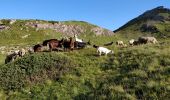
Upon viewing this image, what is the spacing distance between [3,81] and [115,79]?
8.51m

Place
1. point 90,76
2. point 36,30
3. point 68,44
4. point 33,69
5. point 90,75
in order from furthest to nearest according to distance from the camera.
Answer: point 36,30 < point 68,44 < point 33,69 < point 90,75 < point 90,76

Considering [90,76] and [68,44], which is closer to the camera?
[90,76]

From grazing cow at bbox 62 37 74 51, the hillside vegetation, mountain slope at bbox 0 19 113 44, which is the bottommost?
the hillside vegetation

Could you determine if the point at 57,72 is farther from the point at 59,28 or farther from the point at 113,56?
the point at 59,28

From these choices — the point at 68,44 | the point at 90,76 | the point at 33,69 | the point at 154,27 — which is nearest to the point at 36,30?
the point at 154,27

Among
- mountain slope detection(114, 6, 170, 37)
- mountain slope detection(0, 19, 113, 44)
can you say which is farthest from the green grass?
mountain slope detection(114, 6, 170, 37)

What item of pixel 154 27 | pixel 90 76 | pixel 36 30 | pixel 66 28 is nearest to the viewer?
pixel 90 76

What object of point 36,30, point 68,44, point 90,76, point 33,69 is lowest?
point 90,76

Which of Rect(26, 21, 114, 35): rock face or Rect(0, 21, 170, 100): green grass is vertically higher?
Rect(26, 21, 114, 35): rock face

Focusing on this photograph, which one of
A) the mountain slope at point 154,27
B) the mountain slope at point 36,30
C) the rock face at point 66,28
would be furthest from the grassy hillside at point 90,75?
the mountain slope at point 154,27

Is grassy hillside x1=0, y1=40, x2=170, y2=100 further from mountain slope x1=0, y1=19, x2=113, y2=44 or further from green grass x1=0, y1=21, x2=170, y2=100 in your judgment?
mountain slope x1=0, y1=19, x2=113, y2=44

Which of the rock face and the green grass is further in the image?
the rock face

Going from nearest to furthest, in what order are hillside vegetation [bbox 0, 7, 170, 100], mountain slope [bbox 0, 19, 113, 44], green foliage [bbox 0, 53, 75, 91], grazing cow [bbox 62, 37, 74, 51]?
hillside vegetation [bbox 0, 7, 170, 100] → green foliage [bbox 0, 53, 75, 91] → grazing cow [bbox 62, 37, 74, 51] → mountain slope [bbox 0, 19, 113, 44]

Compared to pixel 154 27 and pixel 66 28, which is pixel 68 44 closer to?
pixel 66 28
